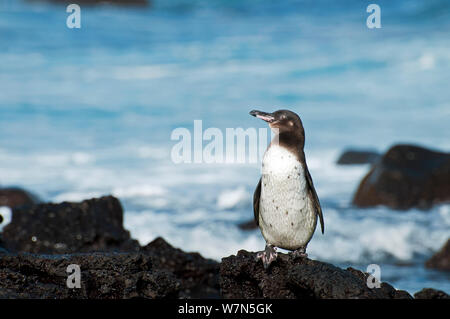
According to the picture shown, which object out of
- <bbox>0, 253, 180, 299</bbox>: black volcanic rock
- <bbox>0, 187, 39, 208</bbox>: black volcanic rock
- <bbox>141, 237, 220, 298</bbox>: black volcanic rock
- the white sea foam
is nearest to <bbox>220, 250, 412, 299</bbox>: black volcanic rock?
<bbox>0, 253, 180, 299</bbox>: black volcanic rock

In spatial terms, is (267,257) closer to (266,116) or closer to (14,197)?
(266,116)

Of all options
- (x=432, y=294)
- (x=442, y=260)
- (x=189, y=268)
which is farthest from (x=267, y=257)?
(x=442, y=260)

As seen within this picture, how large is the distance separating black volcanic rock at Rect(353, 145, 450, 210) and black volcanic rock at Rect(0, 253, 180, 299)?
9.75 meters

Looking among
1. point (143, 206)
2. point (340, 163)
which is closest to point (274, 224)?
point (143, 206)

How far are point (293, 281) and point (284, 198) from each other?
2.41ft

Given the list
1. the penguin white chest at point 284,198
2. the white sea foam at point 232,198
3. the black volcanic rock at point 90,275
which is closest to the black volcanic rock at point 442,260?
the penguin white chest at point 284,198

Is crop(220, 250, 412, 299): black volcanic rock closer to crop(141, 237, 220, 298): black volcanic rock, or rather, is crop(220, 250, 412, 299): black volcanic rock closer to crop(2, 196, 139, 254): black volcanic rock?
crop(141, 237, 220, 298): black volcanic rock

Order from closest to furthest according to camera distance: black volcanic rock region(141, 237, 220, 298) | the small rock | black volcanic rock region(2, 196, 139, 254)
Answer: black volcanic rock region(141, 237, 220, 298) < black volcanic rock region(2, 196, 139, 254) < the small rock

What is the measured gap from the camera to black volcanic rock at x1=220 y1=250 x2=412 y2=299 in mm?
4969

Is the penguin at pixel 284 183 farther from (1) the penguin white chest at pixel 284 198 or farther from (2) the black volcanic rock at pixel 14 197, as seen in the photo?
(2) the black volcanic rock at pixel 14 197

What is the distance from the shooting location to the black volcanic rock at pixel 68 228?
8.32 metres

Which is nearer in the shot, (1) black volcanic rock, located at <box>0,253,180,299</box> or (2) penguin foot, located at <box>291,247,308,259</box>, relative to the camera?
(1) black volcanic rock, located at <box>0,253,180,299</box>

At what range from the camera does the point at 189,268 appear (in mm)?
Answer: 7746

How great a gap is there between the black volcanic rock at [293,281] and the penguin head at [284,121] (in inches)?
36.5
